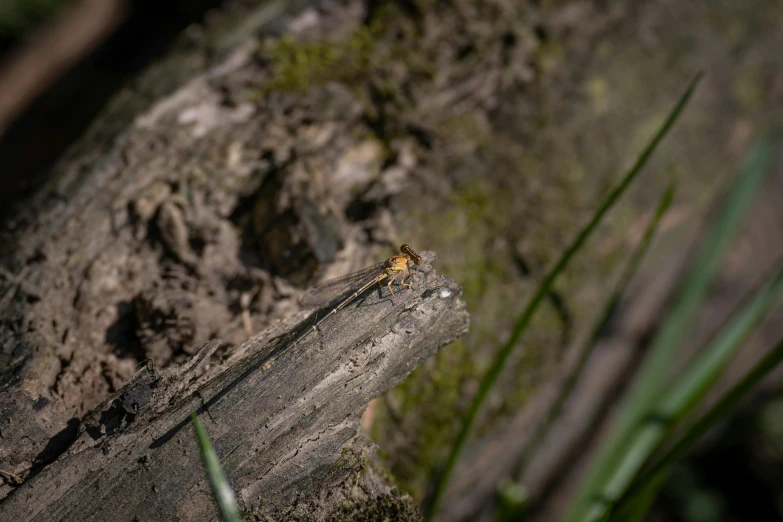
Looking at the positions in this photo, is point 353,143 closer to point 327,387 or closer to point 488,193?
point 488,193

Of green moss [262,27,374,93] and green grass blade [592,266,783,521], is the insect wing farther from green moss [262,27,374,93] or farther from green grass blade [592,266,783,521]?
green grass blade [592,266,783,521]

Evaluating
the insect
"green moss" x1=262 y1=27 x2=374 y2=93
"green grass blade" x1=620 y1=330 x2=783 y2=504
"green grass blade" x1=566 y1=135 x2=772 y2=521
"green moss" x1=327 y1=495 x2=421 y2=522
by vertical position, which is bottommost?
"green grass blade" x1=620 y1=330 x2=783 y2=504

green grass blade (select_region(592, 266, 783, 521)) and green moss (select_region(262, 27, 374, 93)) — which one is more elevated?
green moss (select_region(262, 27, 374, 93))

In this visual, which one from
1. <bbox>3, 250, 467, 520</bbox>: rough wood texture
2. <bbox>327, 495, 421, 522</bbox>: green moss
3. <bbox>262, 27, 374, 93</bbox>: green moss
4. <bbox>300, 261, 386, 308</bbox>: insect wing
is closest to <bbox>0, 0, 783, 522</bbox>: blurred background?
<bbox>262, 27, 374, 93</bbox>: green moss

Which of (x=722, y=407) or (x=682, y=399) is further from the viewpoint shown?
(x=682, y=399)

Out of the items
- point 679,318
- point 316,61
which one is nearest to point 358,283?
point 316,61

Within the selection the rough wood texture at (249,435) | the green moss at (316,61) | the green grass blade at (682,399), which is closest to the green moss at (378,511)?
the rough wood texture at (249,435)

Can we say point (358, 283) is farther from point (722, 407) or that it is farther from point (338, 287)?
point (722, 407)
